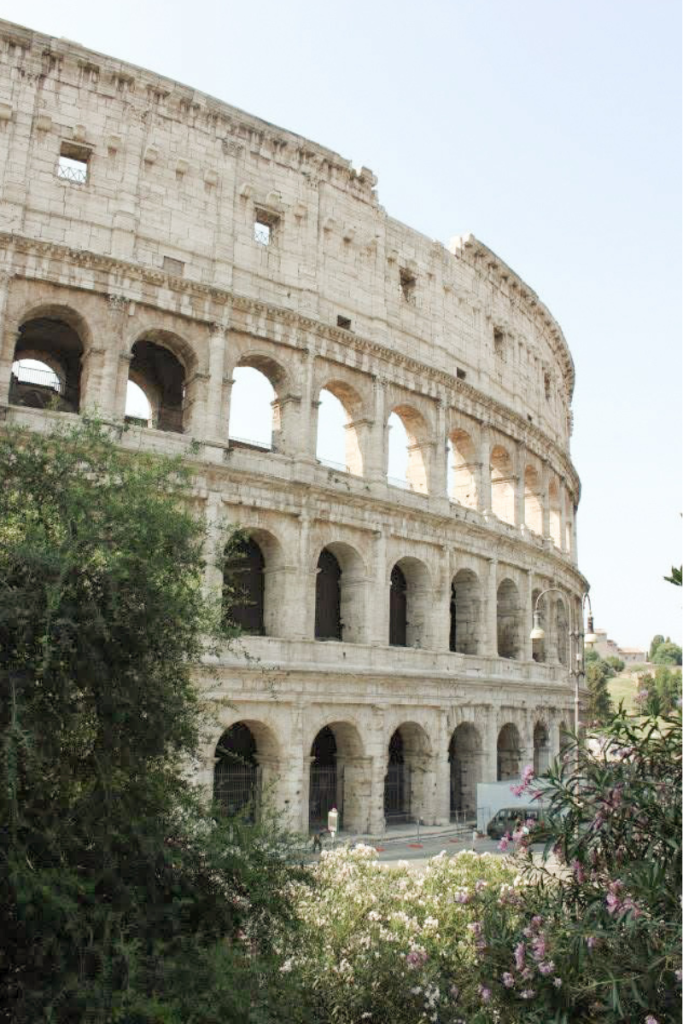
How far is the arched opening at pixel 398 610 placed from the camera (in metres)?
22.4

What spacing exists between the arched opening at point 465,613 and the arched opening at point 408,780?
3.35m

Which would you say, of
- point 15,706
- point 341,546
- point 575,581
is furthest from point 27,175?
point 575,581

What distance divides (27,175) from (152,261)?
10.1 ft

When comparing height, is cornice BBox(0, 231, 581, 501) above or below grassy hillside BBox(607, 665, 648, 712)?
above

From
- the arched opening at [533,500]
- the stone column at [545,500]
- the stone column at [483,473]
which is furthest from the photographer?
the arched opening at [533,500]

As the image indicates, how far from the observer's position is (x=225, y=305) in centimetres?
1941

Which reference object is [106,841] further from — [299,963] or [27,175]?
[27,175]

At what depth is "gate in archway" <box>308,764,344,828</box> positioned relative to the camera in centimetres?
1960

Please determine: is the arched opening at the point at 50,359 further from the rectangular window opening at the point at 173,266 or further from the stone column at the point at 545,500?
the stone column at the point at 545,500

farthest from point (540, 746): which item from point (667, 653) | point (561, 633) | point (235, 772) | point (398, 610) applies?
point (667, 653)

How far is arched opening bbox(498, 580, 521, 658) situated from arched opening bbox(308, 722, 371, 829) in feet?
24.6

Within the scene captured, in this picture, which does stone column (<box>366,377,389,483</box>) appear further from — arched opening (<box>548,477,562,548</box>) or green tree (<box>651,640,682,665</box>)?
green tree (<box>651,640,682,665</box>)

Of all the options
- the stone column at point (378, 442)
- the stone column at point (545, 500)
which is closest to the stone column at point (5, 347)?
the stone column at point (378, 442)

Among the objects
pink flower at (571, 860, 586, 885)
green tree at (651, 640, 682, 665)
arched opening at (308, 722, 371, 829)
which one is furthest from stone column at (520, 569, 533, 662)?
green tree at (651, 640, 682, 665)
